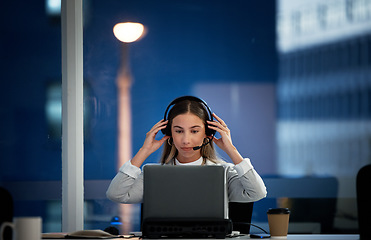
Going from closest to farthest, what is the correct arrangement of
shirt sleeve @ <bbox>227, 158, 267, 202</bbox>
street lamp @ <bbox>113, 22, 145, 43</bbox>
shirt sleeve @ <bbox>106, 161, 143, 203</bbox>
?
1. shirt sleeve @ <bbox>227, 158, 267, 202</bbox>
2. shirt sleeve @ <bbox>106, 161, 143, 203</bbox>
3. street lamp @ <bbox>113, 22, 145, 43</bbox>

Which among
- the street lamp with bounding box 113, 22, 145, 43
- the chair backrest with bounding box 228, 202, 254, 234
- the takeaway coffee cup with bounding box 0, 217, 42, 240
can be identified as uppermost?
the street lamp with bounding box 113, 22, 145, 43

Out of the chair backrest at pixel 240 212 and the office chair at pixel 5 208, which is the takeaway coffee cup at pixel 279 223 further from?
the office chair at pixel 5 208

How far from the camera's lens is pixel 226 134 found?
2871 mm

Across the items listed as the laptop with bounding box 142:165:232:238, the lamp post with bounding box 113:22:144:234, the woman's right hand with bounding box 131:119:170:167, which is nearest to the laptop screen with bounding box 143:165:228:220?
the laptop with bounding box 142:165:232:238

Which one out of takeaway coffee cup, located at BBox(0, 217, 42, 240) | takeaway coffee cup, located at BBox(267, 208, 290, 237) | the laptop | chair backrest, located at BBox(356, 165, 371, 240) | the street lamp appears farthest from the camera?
the street lamp

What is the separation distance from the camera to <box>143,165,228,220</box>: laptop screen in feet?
6.88

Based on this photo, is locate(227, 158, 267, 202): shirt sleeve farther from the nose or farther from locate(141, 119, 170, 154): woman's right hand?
locate(141, 119, 170, 154): woman's right hand

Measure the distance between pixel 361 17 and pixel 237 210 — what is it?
6.47 ft

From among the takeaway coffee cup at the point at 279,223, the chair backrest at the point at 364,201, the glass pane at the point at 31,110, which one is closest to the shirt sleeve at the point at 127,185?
the takeaway coffee cup at the point at 279,223

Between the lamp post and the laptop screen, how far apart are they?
1.80 m

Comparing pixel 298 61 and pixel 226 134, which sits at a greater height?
pixel 298 61

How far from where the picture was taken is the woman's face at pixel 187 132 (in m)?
2.79

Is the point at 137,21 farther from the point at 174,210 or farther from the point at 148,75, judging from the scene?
the point at 174,210

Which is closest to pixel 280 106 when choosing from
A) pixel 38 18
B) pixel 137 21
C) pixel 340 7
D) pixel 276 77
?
pixel 276 77
